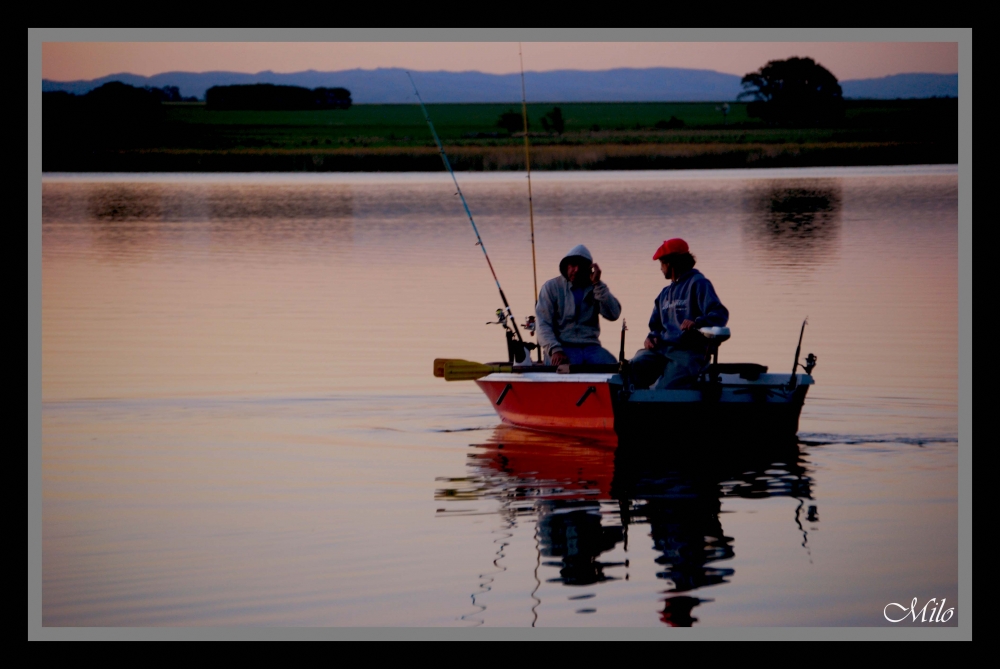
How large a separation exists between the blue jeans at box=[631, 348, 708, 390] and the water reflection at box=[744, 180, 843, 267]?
13.4 m

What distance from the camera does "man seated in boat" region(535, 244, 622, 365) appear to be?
11.0 metres

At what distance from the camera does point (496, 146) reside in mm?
63469

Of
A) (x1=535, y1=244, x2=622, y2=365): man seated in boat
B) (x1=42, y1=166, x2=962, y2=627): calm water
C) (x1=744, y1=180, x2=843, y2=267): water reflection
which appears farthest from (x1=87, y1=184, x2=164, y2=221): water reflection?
(x1=535, y1=244, x2=622, y2=365): man seated in boat

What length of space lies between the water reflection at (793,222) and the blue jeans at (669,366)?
43.8ft

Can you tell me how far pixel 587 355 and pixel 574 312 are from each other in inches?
12.4

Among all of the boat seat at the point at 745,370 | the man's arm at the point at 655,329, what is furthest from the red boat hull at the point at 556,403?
the boat seat at the point at 745,370

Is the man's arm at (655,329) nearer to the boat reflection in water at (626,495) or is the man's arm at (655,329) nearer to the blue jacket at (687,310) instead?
the blue jacket at (687,310)

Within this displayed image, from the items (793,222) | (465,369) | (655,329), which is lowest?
(465,369)

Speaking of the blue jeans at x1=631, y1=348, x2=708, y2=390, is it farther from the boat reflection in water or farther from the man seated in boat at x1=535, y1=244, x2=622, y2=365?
the man seated in boat at x1=535, y1=244, x2=622, y2=365

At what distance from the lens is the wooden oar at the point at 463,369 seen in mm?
11367

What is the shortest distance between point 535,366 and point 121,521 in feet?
10.6

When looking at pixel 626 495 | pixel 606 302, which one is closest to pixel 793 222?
pixel 606 302

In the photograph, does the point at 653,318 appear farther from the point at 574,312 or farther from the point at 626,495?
the point at 626,495
